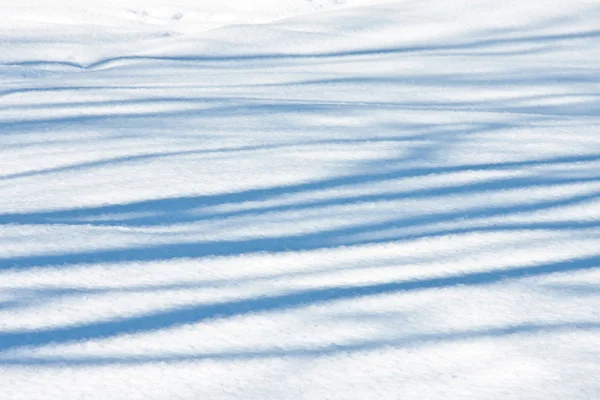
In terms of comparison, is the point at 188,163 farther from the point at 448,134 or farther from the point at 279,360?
the point at 279,360

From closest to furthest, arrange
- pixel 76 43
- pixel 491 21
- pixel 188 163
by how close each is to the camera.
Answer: pixel 188 163, pixel 76 43, pixel 491 21

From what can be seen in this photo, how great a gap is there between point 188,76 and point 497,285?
124cm

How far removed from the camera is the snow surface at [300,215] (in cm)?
96

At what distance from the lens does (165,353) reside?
0.97 meters

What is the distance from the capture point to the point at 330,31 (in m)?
2.55

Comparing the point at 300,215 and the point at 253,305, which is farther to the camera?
the point at 300,215

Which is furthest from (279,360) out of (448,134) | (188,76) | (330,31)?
(330,31)

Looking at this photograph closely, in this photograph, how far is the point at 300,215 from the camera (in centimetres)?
135

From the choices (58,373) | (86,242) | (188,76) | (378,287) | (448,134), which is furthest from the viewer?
(188,76)

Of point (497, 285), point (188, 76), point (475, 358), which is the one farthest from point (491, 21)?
point (475, 358)

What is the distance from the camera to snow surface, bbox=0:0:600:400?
3.14ft

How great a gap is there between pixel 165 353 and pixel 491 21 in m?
1.93

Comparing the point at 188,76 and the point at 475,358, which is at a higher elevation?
the point at 188,76

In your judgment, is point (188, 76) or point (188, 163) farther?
point (188, 76)
